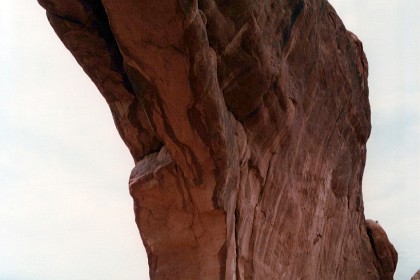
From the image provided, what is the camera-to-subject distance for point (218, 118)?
7230 millimetres

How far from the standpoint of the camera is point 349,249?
12828 millimetres

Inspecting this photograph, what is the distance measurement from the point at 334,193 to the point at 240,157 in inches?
169

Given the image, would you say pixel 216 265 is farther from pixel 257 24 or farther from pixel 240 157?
pixel 257 24

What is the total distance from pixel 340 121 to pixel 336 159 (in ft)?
2.56

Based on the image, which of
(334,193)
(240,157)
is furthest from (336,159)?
(240,157)

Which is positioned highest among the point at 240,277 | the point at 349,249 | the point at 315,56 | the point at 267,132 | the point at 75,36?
the point at 315,56

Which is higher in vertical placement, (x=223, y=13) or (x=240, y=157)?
(x=223, y=13)

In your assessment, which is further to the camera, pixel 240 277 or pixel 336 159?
pixel 336 159

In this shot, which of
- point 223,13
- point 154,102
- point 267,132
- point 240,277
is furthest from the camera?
point 267,132

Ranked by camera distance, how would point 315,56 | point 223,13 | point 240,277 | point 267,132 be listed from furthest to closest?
1. point 315,56
2. point 267,132
3. point 240,277
4. point 223,13

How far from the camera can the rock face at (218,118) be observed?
22.2ft

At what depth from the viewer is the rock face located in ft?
22.2

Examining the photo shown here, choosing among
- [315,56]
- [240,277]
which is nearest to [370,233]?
[315,56]

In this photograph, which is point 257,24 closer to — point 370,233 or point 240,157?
point 240,157
